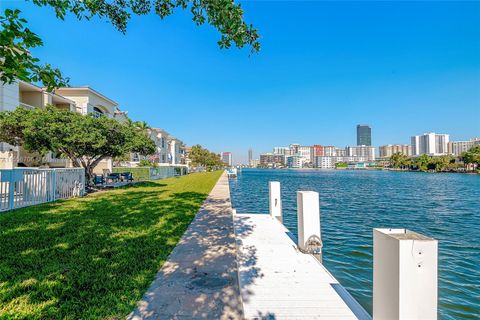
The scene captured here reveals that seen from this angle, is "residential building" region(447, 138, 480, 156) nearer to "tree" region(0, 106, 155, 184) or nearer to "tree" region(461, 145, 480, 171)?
"tree" region(461, 145, 480, 171)

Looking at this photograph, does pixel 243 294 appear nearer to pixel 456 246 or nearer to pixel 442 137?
pixel 456 246

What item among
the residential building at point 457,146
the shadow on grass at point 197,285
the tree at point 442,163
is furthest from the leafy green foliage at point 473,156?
the residential building at point 457,146

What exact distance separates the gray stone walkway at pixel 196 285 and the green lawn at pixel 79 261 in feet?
0.71

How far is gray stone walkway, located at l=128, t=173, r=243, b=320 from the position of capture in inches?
115

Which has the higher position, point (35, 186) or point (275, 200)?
point (35, 186)

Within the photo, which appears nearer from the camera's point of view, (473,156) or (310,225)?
(310,225)

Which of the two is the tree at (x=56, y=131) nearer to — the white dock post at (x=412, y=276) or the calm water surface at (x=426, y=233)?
the calm water surface at (x=426, y=233)

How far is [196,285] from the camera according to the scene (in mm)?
3555

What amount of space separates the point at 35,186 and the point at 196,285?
11.4m

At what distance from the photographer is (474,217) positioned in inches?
521

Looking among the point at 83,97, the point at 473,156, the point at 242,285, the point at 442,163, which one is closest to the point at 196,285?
the point at 242,285

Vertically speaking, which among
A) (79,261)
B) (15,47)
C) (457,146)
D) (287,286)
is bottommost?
(287,286)

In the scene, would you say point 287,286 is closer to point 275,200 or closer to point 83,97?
point 275,200

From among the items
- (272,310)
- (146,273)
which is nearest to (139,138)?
(146,273)
